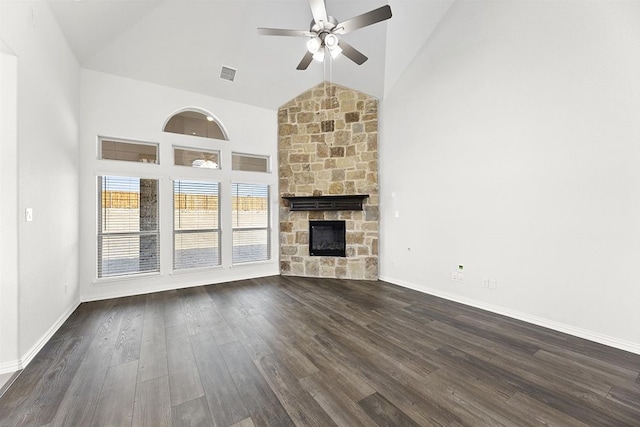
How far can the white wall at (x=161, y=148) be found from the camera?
12.7 ft

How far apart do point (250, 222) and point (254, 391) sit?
143 inches

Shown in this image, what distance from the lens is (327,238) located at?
5.36 metres

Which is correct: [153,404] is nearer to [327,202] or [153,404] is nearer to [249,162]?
[327,202]

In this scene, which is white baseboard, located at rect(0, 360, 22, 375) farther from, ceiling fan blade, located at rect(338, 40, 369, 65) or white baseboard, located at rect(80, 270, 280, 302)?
ceiling fan blade, located at rect(338, 40, 369, 65)

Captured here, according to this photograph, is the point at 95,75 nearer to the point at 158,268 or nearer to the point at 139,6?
the point at 139,6

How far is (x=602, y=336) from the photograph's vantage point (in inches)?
104

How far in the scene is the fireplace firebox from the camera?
5.26m

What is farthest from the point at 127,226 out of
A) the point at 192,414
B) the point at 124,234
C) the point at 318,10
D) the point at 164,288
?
the point at 318,10

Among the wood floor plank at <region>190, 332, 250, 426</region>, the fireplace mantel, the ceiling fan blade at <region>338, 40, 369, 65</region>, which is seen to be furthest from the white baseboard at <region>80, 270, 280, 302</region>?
the ceiling fan blade at <region>338, 40, 369, 65</region>

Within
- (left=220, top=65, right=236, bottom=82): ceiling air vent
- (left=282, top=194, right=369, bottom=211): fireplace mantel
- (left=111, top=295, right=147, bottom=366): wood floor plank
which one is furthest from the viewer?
(left=282, top=194, right=369, bottom=211): fireplace mantel

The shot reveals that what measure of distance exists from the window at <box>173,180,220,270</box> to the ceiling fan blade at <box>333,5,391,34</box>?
325cm

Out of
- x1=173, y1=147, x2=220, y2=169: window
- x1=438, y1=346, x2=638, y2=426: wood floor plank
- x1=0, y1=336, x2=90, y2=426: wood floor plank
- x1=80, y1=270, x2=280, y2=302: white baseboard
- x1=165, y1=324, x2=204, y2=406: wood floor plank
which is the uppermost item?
x1=173, y1=147, x2=220, y2=169: window

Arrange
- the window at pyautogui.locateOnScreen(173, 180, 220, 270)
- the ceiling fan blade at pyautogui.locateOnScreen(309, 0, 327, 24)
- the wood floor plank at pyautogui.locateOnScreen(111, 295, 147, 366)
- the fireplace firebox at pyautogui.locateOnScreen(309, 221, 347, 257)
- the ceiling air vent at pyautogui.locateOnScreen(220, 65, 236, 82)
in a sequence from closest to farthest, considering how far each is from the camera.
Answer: the wood floor plank at pyautogui.locateOnScreen(111, 295, 147, 366) < the ceiling fan blade at pyautogui.locateOnScreen(309, 0, 327, 24) < the ceiling air vent at pyautogui.locateOnScreen(220, 65, 236, 82) < the window at pyautogui.locateOnScreen(173, 180, 220, 270) < the fireplace firebox at pyautogui.locateOnScreen(309, 221, 347, 257)

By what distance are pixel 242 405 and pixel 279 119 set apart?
4.85 metres
